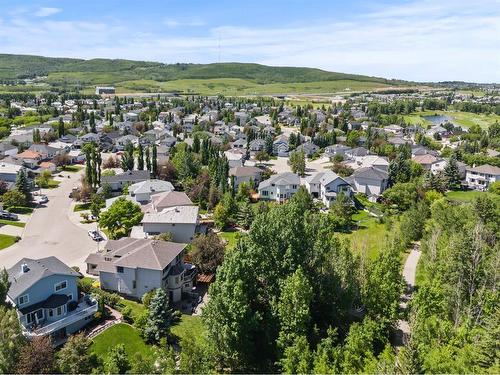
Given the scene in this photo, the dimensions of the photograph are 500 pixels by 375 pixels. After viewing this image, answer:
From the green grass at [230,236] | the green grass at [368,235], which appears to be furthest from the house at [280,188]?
the green grass at [230,236]

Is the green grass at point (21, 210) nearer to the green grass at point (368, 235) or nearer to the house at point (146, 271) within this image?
the house at point (146, 271)

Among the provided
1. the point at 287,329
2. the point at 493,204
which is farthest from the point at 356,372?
the point at 493,204

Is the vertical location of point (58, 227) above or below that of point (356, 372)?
below

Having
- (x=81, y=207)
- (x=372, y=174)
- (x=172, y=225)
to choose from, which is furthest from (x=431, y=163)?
(x=81, y=207)

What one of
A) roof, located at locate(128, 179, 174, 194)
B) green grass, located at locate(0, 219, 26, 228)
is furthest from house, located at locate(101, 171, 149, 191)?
green grass, located at locate(0, 219, 26, 228)

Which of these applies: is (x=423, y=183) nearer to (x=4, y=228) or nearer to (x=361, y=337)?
(x=361, y=337)

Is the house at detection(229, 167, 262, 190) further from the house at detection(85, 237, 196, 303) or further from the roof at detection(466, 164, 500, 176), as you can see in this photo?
the roof at detection(466, 164, 500, 176)

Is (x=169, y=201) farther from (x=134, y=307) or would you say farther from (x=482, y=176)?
(x=482, y=176)
